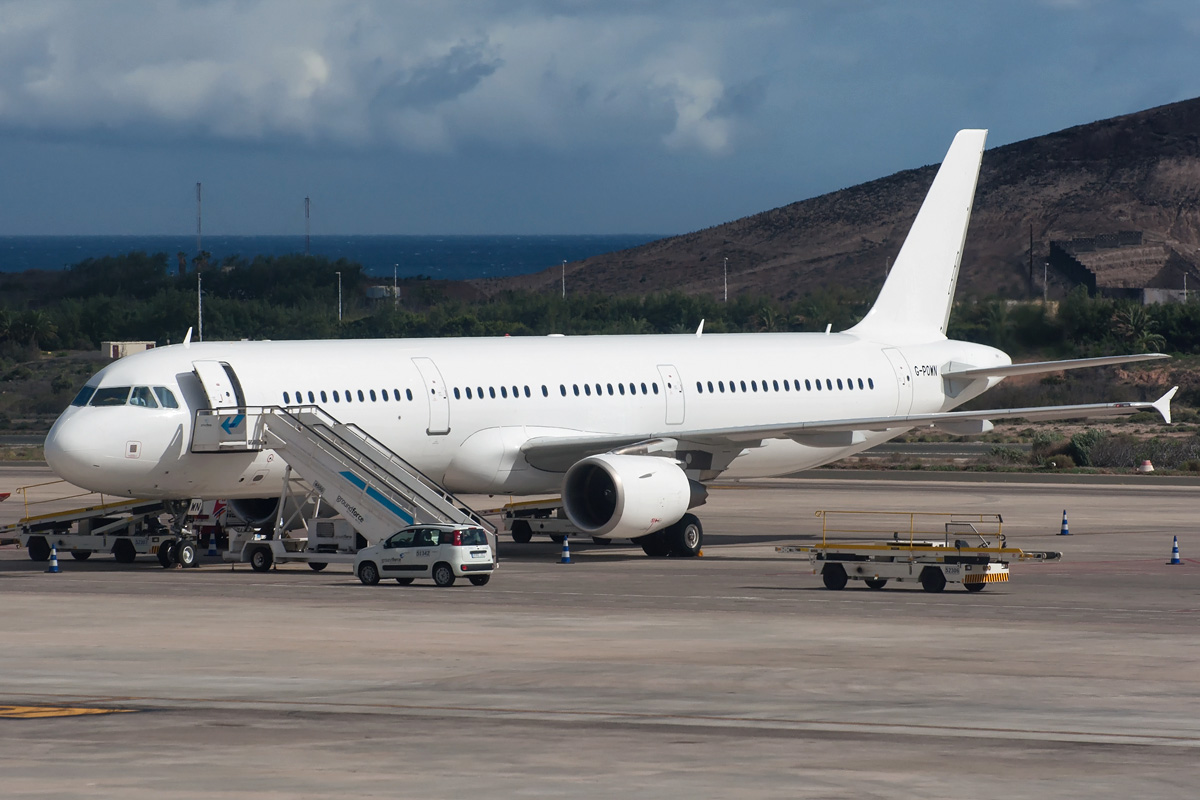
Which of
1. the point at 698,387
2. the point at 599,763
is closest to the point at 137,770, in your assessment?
the point at 599,763

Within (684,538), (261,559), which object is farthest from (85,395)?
(684,538)

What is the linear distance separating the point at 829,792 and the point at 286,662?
9.96 meters

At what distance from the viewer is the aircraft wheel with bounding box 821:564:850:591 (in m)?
32.6

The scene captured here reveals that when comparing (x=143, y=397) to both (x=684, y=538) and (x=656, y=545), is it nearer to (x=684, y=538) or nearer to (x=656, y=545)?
(x=656, y=545)

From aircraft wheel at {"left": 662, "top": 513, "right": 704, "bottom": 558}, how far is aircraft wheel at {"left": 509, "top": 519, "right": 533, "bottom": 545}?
4.59 metres

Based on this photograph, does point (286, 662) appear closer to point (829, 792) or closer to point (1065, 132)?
point (829, 792)

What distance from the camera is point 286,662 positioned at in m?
23.1

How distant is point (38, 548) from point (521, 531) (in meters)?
11.2

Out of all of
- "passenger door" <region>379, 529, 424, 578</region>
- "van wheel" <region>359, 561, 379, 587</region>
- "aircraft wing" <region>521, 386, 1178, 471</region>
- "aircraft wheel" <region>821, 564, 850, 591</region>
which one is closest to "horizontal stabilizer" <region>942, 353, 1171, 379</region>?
"aircraft wing" <region>521, 386, 1178, 471</region>

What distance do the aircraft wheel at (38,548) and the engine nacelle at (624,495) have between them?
38.9ft

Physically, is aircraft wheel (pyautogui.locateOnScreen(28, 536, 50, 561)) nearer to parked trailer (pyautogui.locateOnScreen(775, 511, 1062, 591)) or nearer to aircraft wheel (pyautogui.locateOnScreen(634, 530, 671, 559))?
aircraft wheel (pyautogui.locateOnScreen(634, 530, 671, 559))

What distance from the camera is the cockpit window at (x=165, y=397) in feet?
116

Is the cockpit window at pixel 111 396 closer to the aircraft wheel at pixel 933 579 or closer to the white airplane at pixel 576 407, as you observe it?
the white airplane at pixel 576 407

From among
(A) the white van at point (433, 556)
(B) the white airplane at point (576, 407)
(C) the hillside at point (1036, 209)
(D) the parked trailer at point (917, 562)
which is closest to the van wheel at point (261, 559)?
(B) the white airplane at point (576, 407)
